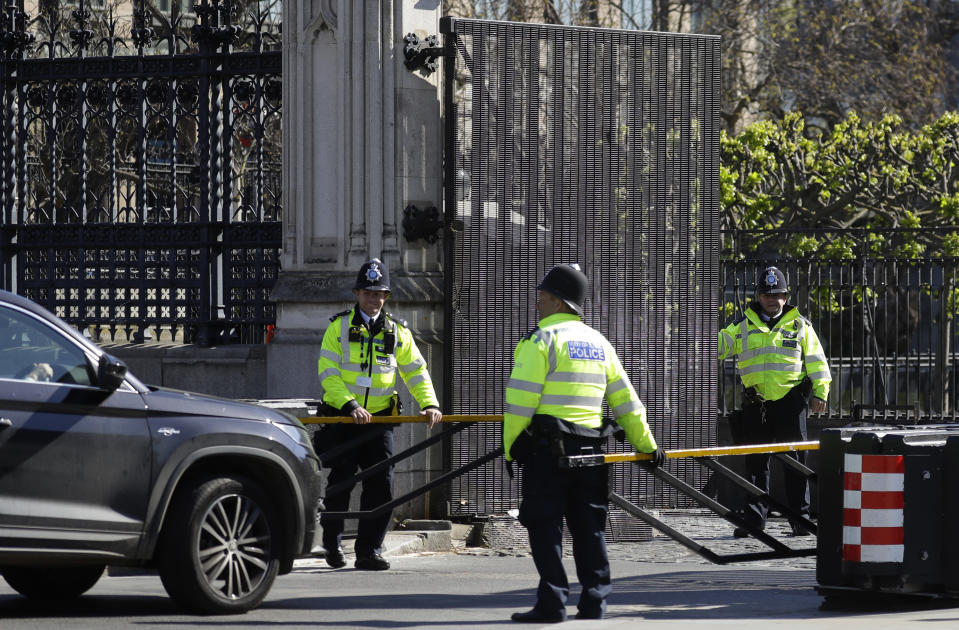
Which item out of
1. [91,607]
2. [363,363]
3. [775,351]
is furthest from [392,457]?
[775,351]

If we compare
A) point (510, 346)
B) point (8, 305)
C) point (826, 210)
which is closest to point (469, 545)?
point (510, 346)

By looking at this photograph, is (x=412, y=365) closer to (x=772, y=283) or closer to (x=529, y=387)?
(x=529, y=387)

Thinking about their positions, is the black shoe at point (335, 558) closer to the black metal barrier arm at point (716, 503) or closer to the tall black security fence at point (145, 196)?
the black metal barrier arm at point (716, 503)

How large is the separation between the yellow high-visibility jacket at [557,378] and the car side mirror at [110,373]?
6.05 feet

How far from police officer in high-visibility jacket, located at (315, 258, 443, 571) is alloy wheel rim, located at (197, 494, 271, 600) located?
6.30 feet

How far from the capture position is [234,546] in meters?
8.14

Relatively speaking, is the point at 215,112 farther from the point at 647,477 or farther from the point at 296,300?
the point at 647,477

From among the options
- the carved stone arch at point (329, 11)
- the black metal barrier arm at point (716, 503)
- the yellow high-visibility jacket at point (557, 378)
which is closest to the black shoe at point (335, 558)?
the black metal barrier arm at point (716, 503)

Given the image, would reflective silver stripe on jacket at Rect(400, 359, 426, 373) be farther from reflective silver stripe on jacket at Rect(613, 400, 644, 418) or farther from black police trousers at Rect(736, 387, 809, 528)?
black police trousers at Rect(736, 387, 809, 528)

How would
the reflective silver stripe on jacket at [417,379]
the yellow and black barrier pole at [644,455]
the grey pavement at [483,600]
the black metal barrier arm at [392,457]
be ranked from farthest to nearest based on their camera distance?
1. the reflective silver stripe on jacket at [417,379]
2. the black metal barrier arm at [392,457]
3. the grey pavement at [483,600]
4. the yellow and black barrier pole at [644,455]

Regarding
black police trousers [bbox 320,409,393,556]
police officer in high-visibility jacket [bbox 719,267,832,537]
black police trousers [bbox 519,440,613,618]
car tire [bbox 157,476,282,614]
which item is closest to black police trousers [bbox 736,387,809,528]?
police officer in high-visibility jacket [bbox 719,267,832,537]

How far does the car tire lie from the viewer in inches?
312

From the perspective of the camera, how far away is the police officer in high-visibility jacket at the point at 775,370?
12.1m

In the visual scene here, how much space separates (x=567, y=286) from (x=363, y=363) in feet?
8.57
